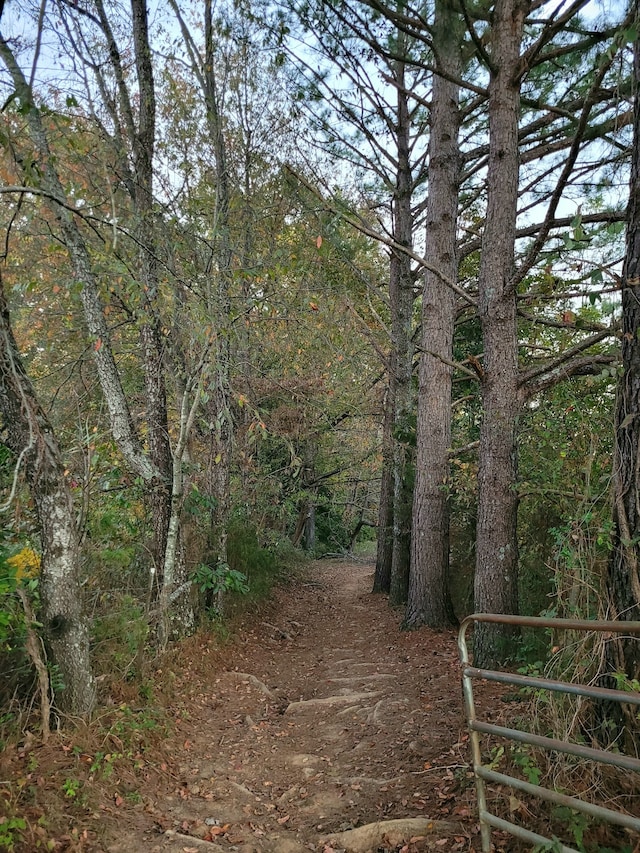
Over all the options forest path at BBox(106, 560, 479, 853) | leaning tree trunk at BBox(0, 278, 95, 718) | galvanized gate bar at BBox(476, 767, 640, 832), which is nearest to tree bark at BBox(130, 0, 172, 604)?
forest path at BBox(106, 560, 479, 853)

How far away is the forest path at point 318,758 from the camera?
10.8 ft

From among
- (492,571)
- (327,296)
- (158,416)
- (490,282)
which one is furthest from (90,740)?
(327,296)

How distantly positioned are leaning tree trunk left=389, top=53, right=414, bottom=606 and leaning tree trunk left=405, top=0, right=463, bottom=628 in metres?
1.66

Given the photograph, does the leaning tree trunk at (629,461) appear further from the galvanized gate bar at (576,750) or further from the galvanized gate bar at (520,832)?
the galvanized gate bar at (520,832)

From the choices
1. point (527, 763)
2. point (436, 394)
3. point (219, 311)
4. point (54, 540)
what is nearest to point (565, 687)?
point (527, 763)

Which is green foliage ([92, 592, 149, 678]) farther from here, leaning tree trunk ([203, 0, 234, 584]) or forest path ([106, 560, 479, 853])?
leaning tree trunk ([203, 0, 234, 584])

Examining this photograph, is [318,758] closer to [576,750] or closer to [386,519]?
[576,750]

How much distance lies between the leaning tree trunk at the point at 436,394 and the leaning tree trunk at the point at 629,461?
15.0ft

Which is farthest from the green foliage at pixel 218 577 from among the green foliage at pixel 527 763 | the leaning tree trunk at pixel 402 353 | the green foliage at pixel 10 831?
the leaning tree trunk at pixel 402 353

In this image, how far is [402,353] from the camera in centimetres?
1095

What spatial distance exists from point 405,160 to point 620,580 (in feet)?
31.8

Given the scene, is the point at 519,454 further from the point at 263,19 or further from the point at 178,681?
the point at 263,19

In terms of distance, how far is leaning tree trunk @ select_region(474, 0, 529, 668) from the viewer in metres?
5.68

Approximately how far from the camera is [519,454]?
629 centimetres
